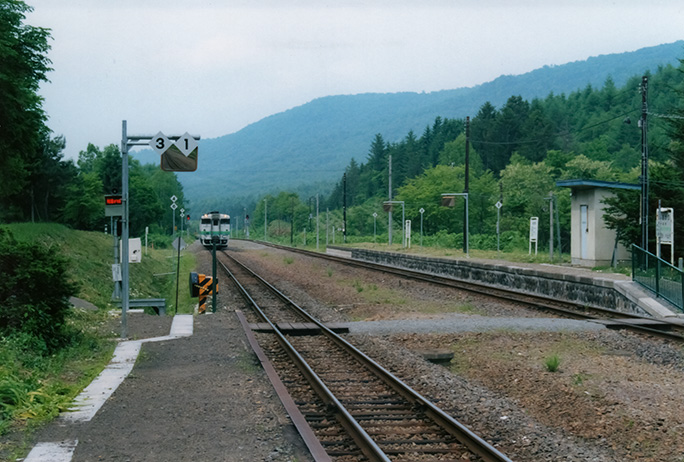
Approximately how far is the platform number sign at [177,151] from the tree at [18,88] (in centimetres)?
1283

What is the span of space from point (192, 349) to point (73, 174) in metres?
43.3

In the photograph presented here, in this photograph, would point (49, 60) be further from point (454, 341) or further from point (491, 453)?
point (491, 453)

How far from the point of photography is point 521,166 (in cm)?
8775

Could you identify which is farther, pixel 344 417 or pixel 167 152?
pixel 167 152

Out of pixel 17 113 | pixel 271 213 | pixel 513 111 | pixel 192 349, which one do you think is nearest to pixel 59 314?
pixel 192 349

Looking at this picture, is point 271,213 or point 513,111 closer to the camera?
point 513,111

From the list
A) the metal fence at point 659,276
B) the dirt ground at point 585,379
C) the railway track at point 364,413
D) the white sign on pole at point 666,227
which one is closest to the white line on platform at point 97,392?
the railway track at point 364,413

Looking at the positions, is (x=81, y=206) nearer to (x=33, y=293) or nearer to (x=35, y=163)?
(x=35, y=163)

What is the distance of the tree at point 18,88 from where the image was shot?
85.6 ft

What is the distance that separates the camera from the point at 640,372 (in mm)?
11023

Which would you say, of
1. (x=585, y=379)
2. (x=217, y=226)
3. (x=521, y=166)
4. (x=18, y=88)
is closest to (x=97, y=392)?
(x=585, y=379)

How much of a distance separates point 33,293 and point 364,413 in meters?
7.01

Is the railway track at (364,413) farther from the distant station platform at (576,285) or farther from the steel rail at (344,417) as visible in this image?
the distant station platform at (576,285)

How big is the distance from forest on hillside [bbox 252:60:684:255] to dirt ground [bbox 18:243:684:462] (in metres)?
16.3
